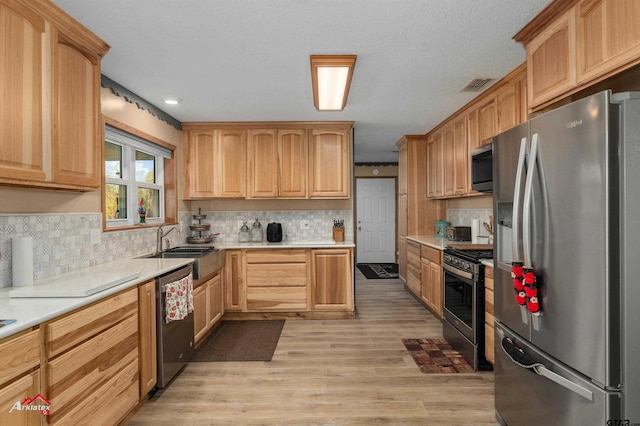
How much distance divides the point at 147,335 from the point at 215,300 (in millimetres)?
1440

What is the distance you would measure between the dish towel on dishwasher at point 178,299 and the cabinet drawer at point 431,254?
2557 millimetres

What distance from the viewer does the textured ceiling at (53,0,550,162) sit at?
1.90 metres

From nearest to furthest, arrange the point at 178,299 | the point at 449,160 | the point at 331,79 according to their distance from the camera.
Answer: the point at 178,299
the point at 331,79
the point at 449,160

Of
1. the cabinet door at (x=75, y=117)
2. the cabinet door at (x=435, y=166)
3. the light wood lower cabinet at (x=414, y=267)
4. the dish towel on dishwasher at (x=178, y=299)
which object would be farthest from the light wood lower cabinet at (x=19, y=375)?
the cabinet door at (x=435, y=166)

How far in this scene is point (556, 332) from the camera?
5.10 feet

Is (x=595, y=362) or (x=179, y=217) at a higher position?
(x=179, y=217)

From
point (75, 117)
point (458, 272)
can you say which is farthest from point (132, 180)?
point (458, 272)

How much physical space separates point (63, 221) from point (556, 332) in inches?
115

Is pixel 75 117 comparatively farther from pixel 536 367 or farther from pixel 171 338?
pixel 536 367

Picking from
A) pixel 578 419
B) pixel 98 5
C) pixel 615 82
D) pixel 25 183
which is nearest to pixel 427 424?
pixel 578 419

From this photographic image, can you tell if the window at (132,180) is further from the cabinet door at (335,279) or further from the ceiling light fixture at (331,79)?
the cabinet door at (335,279)

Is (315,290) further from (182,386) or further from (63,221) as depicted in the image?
(63,221)

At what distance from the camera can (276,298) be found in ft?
13.4

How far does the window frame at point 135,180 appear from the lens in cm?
299
